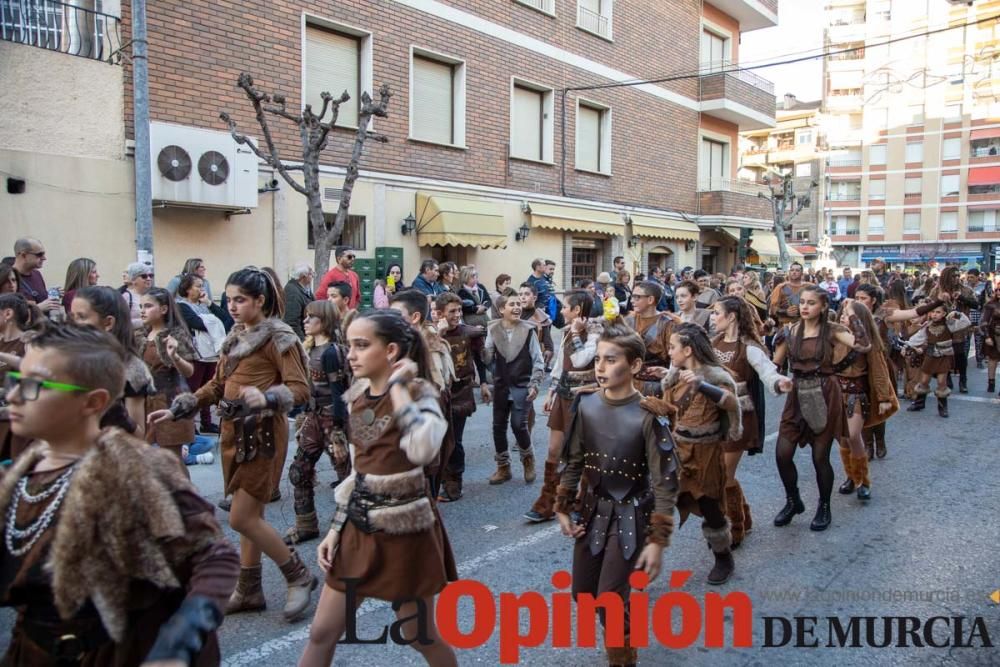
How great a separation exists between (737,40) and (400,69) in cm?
1476

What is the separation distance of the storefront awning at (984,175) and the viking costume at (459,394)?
59842 millimetres

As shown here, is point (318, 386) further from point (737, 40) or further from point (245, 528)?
point (737, 40)

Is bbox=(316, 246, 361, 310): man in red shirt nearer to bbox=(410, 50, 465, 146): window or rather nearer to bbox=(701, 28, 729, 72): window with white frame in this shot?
bbox=(410, 50, 465, 146): window

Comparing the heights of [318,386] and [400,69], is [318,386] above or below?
below

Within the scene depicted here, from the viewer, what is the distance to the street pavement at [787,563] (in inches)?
147

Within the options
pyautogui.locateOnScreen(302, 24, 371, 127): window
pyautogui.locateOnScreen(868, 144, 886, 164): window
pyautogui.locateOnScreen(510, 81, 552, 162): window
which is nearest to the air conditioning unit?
pyautogui.locateOnScreen(302, 24, 371, 127): window

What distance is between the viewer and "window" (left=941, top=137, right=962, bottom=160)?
5556cm

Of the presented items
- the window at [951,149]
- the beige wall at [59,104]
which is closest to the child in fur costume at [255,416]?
the beige wall at [59,104]

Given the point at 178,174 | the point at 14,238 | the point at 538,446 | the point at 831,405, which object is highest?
the point at 178,174

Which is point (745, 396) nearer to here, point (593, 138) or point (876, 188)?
point (593, 138)

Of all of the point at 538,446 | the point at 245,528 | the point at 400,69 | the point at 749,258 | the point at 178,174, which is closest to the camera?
the point at 245,528

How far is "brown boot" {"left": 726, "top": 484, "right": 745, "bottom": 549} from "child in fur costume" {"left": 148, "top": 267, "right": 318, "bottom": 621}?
2.78m

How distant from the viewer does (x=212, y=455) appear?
24.3 feet

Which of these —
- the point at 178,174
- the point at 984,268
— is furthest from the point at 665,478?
the point at 984,268
